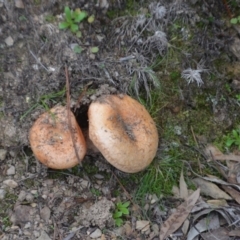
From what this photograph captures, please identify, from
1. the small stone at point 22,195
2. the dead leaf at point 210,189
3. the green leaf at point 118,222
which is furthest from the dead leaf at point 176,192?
the small stone at point 22,195

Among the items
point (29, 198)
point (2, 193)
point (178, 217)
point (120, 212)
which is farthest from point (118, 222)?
point (2, 193)

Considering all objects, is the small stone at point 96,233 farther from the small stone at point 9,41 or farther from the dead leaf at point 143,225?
the small stone at point 9,41

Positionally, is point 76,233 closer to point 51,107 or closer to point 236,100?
point 51,107

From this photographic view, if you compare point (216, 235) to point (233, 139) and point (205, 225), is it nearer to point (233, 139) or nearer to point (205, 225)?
point (205, 225)

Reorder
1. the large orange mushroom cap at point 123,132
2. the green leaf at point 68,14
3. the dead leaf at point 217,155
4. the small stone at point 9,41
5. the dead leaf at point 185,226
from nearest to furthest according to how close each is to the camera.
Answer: the large orange mushroom cap at point 123,132, the green leaf at point 68,14, the small stone at point 9,41, the dead leaf at point 185,226, the dead leaf at point 217,155

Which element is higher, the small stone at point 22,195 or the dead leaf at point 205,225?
the small stone at point 22,195

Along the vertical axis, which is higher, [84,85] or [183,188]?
[84,85]

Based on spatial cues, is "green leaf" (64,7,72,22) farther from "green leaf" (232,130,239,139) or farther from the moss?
"green leaf" (232,130,239,139)
